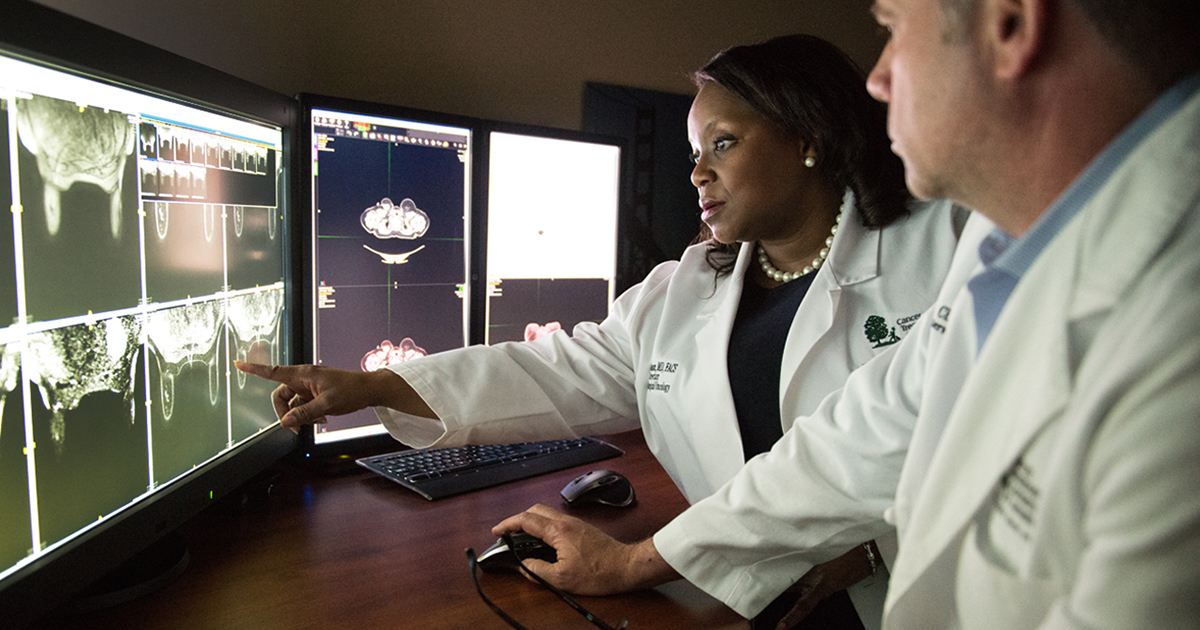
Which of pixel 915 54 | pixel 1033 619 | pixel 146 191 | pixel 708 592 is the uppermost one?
pixel 915 54

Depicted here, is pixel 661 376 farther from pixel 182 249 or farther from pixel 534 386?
pixel 182 249

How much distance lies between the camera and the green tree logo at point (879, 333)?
3.67 ft

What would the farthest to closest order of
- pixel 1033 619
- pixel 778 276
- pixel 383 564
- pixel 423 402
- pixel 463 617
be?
pixel 778 276, pixel 423 402, pixel 383 564, pixel 463 617, pixel 1033 619

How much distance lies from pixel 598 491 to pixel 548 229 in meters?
0.65

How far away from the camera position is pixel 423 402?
3.88ft

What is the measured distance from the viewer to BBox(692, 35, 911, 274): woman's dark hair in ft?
3.98

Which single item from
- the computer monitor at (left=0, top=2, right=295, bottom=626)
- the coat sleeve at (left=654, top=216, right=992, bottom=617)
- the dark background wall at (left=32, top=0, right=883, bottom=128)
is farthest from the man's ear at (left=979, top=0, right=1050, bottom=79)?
the dark background wall at (left=32, top=0, right=883, bottom=128)

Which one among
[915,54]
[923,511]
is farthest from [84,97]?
[923,511]

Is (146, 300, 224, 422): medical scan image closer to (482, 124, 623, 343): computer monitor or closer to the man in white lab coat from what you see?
(482, 124, 623, 343): computer monitor

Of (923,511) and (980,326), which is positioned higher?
(980,326)

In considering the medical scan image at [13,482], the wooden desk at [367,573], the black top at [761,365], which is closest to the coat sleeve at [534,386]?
the wooden desk at [367,573]

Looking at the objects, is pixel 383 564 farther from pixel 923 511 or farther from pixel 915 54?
pixel 915 54

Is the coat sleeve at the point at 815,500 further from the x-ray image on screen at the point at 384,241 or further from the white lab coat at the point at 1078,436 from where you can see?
the x-ray image on screen at the point at 384,241

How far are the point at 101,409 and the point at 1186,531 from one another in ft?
2.89
